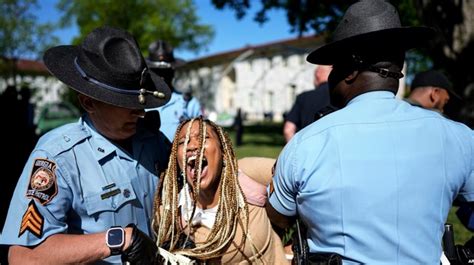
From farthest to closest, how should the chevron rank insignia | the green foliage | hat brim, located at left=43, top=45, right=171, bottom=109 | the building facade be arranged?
the building facade → the green foliage → hat brim, located at left=43, top=45, right=171, bottom=109 → the chevron rank insignia

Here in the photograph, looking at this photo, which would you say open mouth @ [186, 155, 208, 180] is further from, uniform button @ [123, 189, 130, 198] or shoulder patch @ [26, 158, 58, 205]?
shoulder patch @ [26, 158, 58, 205]

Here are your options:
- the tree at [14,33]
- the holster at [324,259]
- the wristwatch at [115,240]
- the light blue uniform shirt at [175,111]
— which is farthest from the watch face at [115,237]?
the tree at [14,33]

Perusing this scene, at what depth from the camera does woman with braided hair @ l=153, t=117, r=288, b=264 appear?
6.77ft

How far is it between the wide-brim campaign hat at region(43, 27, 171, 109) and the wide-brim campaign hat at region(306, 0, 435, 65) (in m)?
0.74

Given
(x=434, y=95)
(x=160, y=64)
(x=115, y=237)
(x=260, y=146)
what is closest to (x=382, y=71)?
(x=115, y=237)

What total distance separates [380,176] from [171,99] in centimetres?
303

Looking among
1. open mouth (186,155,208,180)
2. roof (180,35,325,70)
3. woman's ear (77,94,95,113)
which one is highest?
roof (180,35,325,70)

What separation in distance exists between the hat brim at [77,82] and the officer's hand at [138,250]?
50cm

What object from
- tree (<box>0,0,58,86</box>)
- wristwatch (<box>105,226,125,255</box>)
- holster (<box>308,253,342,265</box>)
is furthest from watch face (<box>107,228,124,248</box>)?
tree (<box>0,0,58,86</box>)

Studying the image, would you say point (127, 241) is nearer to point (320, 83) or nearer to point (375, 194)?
point (375, 194)

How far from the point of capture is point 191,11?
43750mm

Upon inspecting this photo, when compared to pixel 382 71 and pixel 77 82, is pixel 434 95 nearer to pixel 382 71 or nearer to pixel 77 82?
pixel 382 71

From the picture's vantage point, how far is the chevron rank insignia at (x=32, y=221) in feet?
5.65

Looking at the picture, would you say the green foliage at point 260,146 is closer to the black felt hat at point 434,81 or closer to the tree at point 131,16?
the black felt hat at point 434,81
